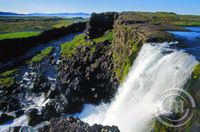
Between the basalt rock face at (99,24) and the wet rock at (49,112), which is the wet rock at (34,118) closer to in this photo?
the wet rock at (49,112)

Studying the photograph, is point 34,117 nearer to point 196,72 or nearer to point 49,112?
point 49,112

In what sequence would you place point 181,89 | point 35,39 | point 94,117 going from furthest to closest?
point 35,39, point 94,117, point 181,89

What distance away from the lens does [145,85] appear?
35688mm

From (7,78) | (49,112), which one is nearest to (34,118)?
(49,112)

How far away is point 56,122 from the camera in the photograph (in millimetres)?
34000

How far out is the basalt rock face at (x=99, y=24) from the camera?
270ft

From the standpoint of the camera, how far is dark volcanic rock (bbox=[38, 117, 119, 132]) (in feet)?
94.0

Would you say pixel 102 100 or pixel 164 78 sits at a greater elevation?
pixel 164 78

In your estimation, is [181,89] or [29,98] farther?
[29,98]

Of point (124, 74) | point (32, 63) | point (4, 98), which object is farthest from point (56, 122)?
point (32, 63)

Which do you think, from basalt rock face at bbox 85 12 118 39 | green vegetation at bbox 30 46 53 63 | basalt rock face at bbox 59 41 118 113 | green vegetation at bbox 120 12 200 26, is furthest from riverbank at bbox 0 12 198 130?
basalt rock face at bbox 85 12 118 39

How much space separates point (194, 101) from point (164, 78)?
20.7 feet

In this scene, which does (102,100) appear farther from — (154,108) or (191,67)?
(191,67)

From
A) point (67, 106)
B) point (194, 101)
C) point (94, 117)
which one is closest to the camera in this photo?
point (194, 101)
